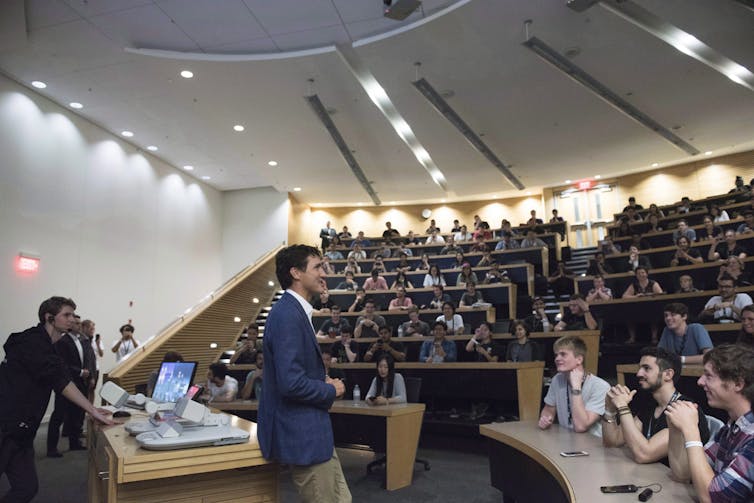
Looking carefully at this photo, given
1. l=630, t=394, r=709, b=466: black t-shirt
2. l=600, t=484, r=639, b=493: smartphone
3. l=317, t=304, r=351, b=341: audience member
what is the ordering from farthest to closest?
l=317, t=304, r=351, b=341: audience member
l=630, t=394, r=709, b=466: black t-shirt
l=600, t=484, r=639, b=493: smartphone

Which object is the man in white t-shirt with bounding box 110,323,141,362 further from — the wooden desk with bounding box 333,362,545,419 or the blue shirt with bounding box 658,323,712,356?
the blue shirt with bounding box 658,323,712,356

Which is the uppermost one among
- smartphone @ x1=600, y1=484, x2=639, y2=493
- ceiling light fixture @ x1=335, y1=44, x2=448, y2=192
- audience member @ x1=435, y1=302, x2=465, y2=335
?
ceiling light fixture @ x1=335, y1=44, x2=448, y2=192

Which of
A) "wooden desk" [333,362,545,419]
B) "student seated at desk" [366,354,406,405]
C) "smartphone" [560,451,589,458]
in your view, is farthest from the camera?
"wooden desk" [333,362,545,419]

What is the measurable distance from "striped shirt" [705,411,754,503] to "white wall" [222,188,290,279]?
12108 millimetres

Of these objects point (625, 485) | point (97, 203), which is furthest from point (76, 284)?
point (625, 485)

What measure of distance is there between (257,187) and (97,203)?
4.82 m

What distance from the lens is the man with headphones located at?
2.35 metres

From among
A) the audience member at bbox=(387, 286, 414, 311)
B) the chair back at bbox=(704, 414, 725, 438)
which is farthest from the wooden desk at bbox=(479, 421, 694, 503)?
the audience member at bbox=(387, 286, 414, 311)

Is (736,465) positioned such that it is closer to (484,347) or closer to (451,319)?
(484,347)

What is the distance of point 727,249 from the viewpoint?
6781 mm

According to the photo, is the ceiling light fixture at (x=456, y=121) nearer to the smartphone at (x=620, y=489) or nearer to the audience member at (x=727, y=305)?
the audience member at (x=727, y=305)

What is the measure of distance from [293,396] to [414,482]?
9.43ft

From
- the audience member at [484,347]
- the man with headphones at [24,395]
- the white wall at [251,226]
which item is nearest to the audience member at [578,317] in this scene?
the audience member at [484,347]

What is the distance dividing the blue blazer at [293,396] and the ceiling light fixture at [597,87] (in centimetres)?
597
